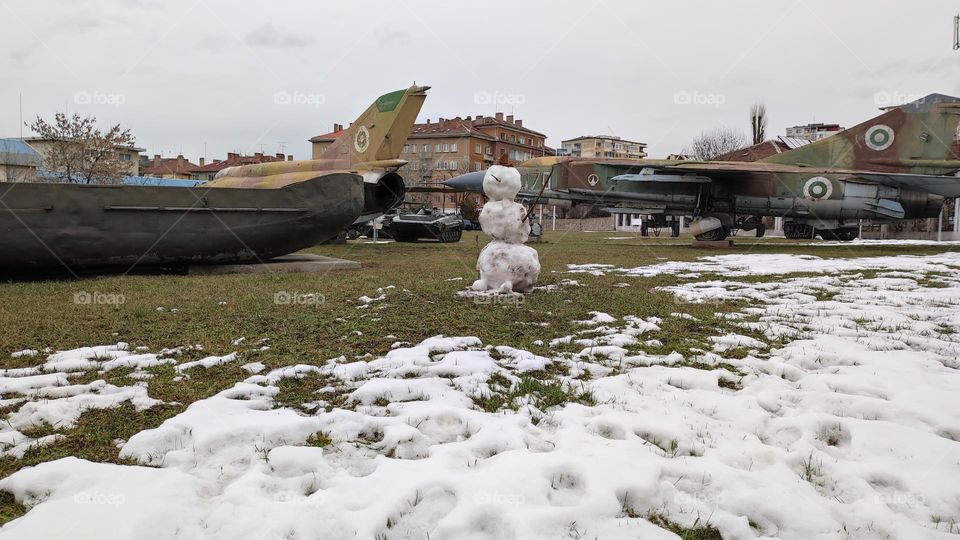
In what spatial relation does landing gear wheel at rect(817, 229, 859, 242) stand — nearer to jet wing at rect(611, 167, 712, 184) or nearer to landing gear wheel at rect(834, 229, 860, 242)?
landing gear wheel at rect(834, 229, 860, 242)

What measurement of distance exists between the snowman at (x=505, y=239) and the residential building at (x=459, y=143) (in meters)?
58.2

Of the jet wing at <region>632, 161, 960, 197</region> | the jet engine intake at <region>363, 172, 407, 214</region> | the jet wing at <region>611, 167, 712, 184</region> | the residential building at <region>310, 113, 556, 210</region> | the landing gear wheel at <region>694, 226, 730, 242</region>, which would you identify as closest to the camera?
the jet engine intake at <region>363, 172, 407, 214</region>

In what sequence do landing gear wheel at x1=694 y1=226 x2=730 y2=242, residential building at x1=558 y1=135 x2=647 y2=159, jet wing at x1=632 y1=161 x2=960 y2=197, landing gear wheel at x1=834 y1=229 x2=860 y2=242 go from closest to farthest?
jet wing at x1=632 y1=161 x2=960 y2=197, landing gear wheel at x1=694 y1=226 x2=730 y2=242, landing gear wheel at x1=834 y1=229 x2=860 y2=242, residential building at x1=558 y1=135 x2=647 y2=159

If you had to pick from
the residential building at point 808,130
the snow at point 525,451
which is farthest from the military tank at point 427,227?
the residential building at point 808,130

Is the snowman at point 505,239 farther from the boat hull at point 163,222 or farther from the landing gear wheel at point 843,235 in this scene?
the landing gear wheel at point 843,235

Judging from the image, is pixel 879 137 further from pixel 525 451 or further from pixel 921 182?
pixel 525 451

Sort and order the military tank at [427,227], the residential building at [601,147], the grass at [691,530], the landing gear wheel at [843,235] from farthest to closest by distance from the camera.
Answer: the residential building at [601,147]
the military tank at [427,227]
the landing gear wheel at [843,235]
the grass at [691,530]

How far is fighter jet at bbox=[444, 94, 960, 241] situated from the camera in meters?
16.7

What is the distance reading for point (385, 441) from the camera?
93.1 inches

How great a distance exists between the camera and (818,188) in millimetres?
17062

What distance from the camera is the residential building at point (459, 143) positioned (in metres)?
68.9

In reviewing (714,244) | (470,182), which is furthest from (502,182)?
(470,182)

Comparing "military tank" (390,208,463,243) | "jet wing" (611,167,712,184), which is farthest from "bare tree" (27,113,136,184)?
"jet wing" (611,167,712,184)

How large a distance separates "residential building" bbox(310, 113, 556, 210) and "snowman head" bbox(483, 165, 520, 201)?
58151 mm
